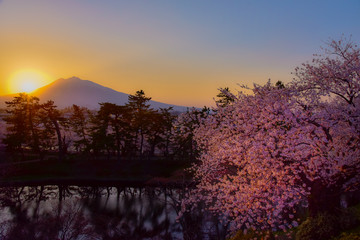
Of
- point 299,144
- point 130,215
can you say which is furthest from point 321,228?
point 130,215

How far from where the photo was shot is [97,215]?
80.7 feet

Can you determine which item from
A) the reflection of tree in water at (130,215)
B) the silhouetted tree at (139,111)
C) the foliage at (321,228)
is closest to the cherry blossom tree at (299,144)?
the foliage at (321,228)

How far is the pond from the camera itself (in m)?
18.6

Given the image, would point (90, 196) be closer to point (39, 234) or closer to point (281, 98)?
point (39, 234)

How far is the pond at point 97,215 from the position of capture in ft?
60.9

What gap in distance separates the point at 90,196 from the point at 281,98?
26.4 metres

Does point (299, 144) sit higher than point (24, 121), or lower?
lower

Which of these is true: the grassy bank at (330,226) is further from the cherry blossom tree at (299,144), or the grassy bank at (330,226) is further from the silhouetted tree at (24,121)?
the silhouetted tree at (24,121)

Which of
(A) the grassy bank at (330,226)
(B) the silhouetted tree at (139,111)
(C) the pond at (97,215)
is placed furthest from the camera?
(B) the silhouetted tree at (139,111)

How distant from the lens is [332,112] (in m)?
10.8

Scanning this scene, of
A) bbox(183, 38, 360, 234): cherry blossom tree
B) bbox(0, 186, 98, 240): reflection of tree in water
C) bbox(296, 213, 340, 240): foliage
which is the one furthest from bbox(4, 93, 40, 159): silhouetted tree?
bbox(296, 213, 340, 240): foliage

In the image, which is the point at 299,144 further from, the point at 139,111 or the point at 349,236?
the point at 139,111

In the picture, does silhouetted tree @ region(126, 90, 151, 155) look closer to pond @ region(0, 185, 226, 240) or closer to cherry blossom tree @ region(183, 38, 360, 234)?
pond @ region(0, 185, 226, 240)

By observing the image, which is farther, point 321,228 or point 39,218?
point 39,218
